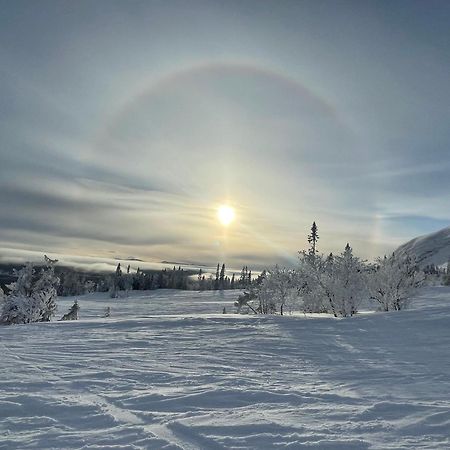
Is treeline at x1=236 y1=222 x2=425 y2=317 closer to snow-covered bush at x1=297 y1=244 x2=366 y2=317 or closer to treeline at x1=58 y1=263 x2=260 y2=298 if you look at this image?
snow-covered bush at x1=297 y1=244 x2=366 y2=317

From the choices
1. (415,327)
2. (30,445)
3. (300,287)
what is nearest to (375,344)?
(415,327)

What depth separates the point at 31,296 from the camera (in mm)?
40594

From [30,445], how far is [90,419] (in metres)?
1.32

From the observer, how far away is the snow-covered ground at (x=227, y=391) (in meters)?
6.41

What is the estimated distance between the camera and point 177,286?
15900 cm

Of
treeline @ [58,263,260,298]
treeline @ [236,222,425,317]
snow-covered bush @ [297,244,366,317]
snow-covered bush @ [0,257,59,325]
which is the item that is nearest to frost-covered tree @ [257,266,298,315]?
treeline @ [236,222,425,317]

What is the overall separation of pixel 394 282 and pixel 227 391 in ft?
109

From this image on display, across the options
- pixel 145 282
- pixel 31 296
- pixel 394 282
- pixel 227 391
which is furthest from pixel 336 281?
pixel 145 282

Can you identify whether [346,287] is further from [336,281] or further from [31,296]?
[31,296]

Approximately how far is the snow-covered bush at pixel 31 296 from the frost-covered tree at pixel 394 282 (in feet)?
102

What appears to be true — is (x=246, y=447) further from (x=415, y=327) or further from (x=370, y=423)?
(x=415, y=327)

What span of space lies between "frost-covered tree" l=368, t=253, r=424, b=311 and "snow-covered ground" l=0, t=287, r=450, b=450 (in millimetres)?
19866

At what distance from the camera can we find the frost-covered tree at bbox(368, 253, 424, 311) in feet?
127

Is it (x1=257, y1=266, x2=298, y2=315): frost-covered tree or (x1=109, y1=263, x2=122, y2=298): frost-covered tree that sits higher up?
(x1=257, y1=266, x2=298, y2=315): frost-covered tree
